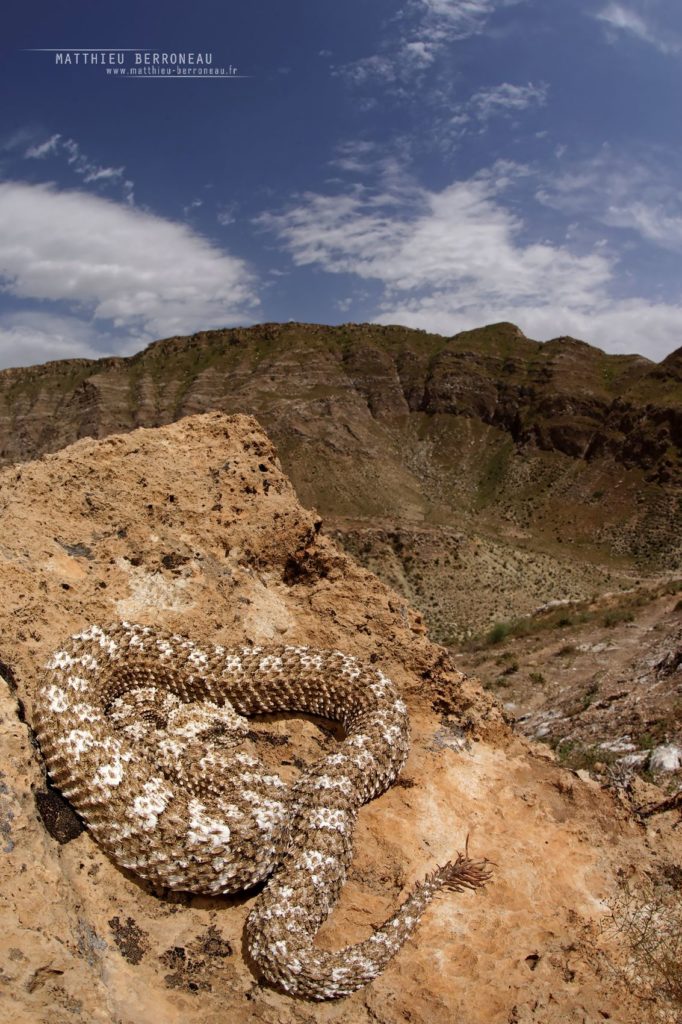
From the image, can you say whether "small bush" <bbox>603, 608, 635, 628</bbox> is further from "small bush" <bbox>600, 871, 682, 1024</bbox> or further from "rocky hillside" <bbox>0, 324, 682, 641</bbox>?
"small bush" <bbox>600, 871, 682, 1024</bbox>

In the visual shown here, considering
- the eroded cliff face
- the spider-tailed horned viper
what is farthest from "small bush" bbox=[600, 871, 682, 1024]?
the spider-tailed horned viper

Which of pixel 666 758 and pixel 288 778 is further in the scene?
pixel 666 758

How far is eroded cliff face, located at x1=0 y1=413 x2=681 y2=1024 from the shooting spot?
5.86 metres

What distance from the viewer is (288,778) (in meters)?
8.33

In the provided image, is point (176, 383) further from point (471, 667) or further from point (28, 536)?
point (28, 536)

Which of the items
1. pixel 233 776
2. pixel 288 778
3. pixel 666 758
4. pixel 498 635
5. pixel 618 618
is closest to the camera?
pixel 233 776

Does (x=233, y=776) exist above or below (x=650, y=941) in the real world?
above

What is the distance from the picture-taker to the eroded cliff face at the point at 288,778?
5855mm

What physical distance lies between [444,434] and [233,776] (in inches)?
4507

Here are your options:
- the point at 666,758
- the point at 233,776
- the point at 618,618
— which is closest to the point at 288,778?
the point at 233,776

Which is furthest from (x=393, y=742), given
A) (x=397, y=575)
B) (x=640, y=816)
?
(x=397, y=575)

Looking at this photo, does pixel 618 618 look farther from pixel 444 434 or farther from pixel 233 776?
A: pixel 444 434

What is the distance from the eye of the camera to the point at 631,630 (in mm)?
30266

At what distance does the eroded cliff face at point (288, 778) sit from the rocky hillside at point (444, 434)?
4286 centimetres
